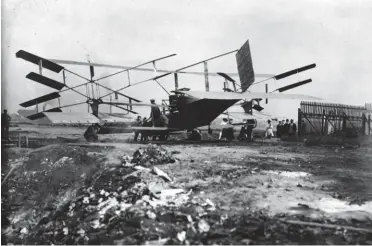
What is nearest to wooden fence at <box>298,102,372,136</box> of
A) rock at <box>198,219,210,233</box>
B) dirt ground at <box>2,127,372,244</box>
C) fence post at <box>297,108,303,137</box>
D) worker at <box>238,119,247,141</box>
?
fence post at <box>297,108,303,137</box>

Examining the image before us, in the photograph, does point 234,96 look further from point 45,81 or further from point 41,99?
point 41,99

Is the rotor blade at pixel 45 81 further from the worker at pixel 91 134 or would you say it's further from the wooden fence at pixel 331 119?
the wooden fence at pixel 331 119

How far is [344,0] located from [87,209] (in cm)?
790

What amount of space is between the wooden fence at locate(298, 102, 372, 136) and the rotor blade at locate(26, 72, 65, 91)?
11171mm

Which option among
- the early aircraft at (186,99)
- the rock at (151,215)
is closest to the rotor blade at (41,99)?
the early aircraft at (186,99)

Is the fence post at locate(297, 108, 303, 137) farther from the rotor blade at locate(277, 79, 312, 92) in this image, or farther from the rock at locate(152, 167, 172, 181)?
the rock at locate(152, 167, 172, 181)

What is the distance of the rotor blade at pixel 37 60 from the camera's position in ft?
25.4

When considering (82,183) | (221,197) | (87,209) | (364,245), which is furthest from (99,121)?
(364,245)

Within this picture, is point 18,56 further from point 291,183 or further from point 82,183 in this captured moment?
point 291,183

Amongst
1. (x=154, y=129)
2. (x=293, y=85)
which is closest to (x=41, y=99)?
(x=154, y=129)

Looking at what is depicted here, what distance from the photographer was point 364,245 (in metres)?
3.98

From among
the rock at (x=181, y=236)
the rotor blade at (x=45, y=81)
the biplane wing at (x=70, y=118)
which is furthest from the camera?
the biplane wing at (x=70, y=118)

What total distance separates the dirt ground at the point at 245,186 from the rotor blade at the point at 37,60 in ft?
7.93

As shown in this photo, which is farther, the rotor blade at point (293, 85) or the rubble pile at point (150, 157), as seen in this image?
the rotor blade at point (293, 85)
